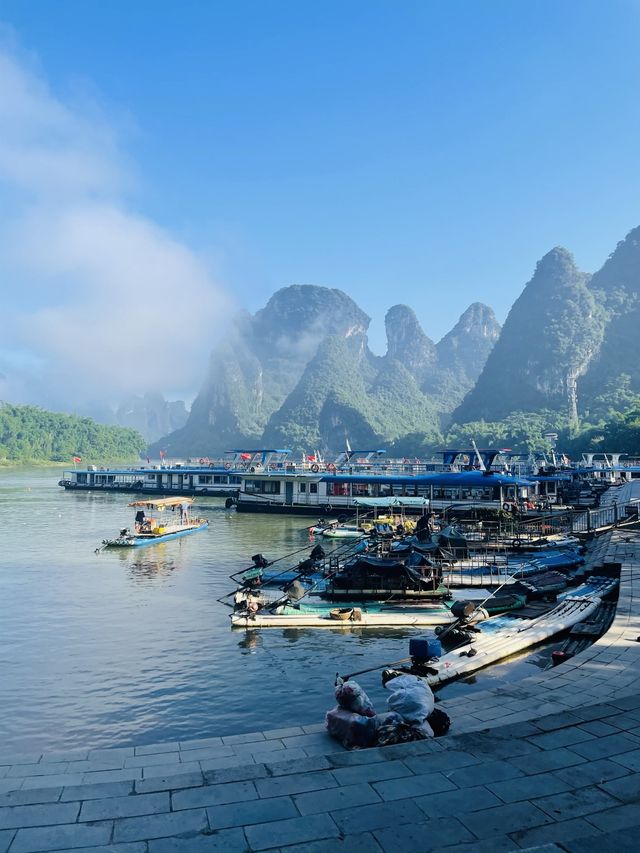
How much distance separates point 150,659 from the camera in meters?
16.4

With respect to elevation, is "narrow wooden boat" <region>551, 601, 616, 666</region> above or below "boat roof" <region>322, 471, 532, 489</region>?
below

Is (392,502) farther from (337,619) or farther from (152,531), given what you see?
(337,619)

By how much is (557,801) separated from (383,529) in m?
32.7

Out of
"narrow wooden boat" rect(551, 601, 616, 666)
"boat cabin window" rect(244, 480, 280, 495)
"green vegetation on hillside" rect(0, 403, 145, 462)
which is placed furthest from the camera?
"green vegetation on hillside" rect(0, 403, 145, 462)

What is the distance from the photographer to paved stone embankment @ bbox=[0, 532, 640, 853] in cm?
541

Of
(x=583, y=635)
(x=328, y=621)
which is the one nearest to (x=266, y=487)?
(x=328, y=621)

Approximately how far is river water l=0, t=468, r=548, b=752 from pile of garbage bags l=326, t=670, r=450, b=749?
4.35 meters

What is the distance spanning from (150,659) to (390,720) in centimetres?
1018

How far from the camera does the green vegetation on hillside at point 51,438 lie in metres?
153

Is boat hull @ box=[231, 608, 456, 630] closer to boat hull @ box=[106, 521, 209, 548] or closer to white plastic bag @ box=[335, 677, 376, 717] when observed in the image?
white plastic bag @ box=[335, 677, 376, 717]

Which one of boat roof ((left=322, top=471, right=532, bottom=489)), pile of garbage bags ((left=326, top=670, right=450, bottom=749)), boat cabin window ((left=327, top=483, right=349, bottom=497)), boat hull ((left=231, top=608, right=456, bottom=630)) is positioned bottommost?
boat hull ((left=231, top=608, right=456, bottom=630))

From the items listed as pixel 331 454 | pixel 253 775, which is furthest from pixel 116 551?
pixel 331 454

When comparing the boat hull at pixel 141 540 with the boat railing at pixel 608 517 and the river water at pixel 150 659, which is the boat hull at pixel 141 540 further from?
the boat railing at pixel 608 517

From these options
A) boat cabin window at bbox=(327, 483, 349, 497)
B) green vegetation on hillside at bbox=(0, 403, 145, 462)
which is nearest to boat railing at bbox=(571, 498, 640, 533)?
boat cabin window at bbox=(327, 483, 349, 497)
